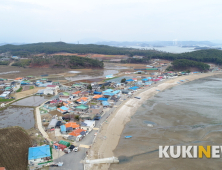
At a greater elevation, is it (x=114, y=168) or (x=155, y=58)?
(x=155, y=58)

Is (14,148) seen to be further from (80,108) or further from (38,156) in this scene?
(80,108)

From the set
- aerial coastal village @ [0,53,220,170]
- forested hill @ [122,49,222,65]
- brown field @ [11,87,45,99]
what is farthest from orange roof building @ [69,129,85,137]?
forested hill @ [122,49,222,65]

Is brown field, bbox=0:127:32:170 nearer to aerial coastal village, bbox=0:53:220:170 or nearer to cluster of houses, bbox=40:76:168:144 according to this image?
aerial coastal village, bbox=0:53:220:170

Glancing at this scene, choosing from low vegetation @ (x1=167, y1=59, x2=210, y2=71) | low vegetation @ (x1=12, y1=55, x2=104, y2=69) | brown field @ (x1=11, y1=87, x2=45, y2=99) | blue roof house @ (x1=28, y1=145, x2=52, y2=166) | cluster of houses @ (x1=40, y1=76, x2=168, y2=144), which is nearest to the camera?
blue roof house @ (x1=28, y1=145, x2=52, y2=166)

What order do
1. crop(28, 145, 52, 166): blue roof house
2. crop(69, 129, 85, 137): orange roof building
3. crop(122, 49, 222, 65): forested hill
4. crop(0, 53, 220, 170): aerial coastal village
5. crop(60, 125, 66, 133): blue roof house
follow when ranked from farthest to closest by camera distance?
1. crop(122, 49, 222, 65): forested hill
2. crop(60, 125, 66, 133): blue roof house
3. crop(69, 129, 85, 137): orange roof building
4. crop(0, 53, 220, 170): aerial coastal village
5. crop(28, 145, 52, 166): blue roof house

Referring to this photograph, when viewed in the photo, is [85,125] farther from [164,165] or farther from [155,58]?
[155,58]

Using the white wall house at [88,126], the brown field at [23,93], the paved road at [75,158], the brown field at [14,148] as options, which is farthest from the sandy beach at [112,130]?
the brown field at [23,93]

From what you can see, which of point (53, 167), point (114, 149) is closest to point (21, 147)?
point (53, 167)
